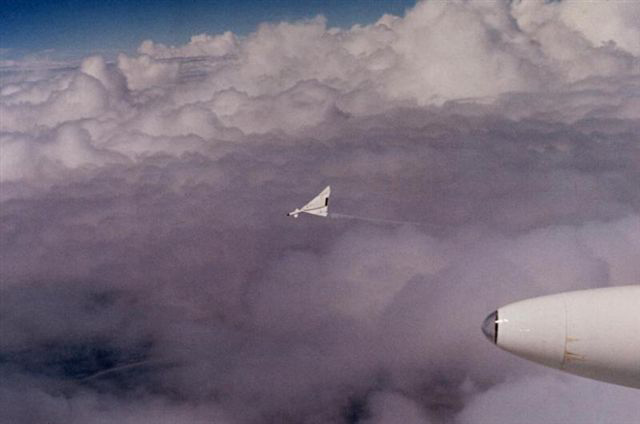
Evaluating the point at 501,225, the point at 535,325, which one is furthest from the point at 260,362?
the point at 535,325

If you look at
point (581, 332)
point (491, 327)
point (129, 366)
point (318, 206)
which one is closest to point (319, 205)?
point (318, 206)

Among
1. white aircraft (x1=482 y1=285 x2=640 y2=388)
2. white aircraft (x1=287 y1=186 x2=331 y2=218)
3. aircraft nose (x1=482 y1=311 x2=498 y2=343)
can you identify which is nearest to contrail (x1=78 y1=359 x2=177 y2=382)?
white aircraft (x1=287 y1=186 x2=331 y2=218)

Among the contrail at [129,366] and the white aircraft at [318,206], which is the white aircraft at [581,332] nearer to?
the white aircraft at [318,206]

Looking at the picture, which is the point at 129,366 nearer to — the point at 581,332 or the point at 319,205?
the point at 319,205

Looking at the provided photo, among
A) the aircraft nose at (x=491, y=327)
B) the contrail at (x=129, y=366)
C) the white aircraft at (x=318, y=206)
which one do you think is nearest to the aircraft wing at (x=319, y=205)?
the white aircraft at (x=318, y=206)

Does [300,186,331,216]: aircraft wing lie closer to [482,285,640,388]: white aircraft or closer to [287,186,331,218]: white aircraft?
[287,186,331,218]: white aircraft

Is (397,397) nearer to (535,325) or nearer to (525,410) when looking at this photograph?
(525,410)
